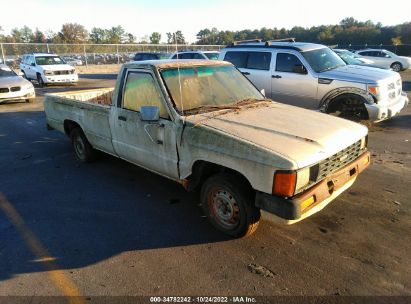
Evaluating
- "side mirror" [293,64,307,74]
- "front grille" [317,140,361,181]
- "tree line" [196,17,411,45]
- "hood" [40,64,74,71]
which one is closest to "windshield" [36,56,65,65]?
"hood" [40,64,74,71]

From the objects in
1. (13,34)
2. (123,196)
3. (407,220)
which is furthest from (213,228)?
(13,34)

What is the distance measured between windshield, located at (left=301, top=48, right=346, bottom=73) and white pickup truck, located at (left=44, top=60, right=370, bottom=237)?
4.13m

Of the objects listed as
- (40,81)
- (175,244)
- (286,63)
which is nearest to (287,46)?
(286,63)

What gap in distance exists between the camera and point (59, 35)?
225 feet

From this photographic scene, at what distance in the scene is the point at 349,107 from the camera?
8.02m

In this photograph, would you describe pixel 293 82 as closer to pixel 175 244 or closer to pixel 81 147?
pixel 81 147

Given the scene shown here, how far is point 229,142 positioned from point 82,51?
35.2 meters

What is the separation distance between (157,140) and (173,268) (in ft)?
5.27

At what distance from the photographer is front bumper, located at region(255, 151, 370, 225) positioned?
10.1 ft

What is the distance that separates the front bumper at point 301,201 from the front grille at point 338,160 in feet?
0.18

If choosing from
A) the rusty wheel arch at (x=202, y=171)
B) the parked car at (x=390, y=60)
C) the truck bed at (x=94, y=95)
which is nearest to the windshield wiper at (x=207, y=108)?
the rusty wheel arch at (x=202, y=171)

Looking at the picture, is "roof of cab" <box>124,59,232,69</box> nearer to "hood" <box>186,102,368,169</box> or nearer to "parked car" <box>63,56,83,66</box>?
"hood" <box>186,102,368,169</box>

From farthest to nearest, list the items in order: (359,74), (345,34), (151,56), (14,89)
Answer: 1. (345,34)
2. (151,56)
3. (14,89)
4. (359,74)

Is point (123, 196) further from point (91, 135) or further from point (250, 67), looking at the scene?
point (250, 67)
